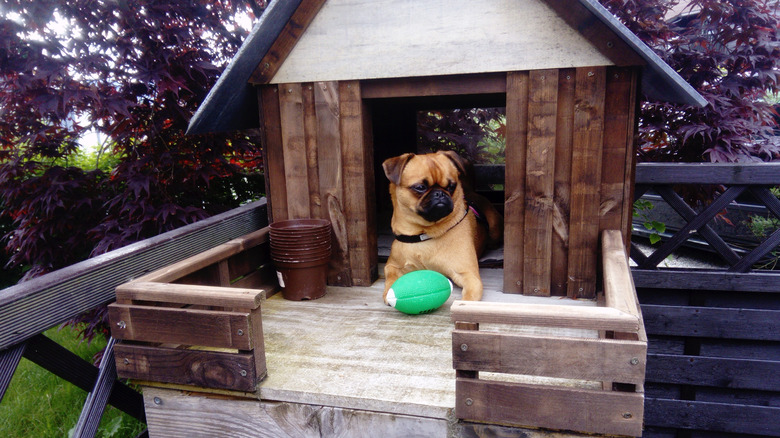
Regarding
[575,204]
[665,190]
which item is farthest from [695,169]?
[575,204]

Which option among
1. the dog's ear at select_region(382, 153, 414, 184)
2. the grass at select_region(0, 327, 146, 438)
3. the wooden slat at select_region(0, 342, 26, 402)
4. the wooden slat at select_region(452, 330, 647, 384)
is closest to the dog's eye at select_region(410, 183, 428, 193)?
the dog's ear at select_region(382, 153, 414, 184)

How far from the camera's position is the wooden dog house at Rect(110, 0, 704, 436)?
2.02 metres

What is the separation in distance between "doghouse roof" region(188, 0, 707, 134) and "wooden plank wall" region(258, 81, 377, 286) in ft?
0.47

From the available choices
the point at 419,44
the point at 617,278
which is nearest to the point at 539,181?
the point at 617,278

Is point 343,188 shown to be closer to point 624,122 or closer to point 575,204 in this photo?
point 575,204

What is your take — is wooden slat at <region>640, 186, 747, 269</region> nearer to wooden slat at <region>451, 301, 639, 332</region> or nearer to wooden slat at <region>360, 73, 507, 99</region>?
wooden slat at <region>360, 73, 507, 99</region>

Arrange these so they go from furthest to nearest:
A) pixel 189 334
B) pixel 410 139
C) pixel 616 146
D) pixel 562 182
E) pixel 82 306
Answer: pixel 410 139 → pixel 562 182 → pixel 616 146 → pixel 82 306 → pixel 189 334

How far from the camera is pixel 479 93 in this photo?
129 inches

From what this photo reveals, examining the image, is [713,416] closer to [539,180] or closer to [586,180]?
[586,180]

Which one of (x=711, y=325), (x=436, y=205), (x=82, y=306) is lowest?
(x=711, y=325)

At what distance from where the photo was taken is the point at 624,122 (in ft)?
9.89

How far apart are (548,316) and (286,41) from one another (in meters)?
2.46

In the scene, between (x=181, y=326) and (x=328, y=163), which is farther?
(x=328, y=163)

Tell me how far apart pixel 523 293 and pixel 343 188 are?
4.55ft
